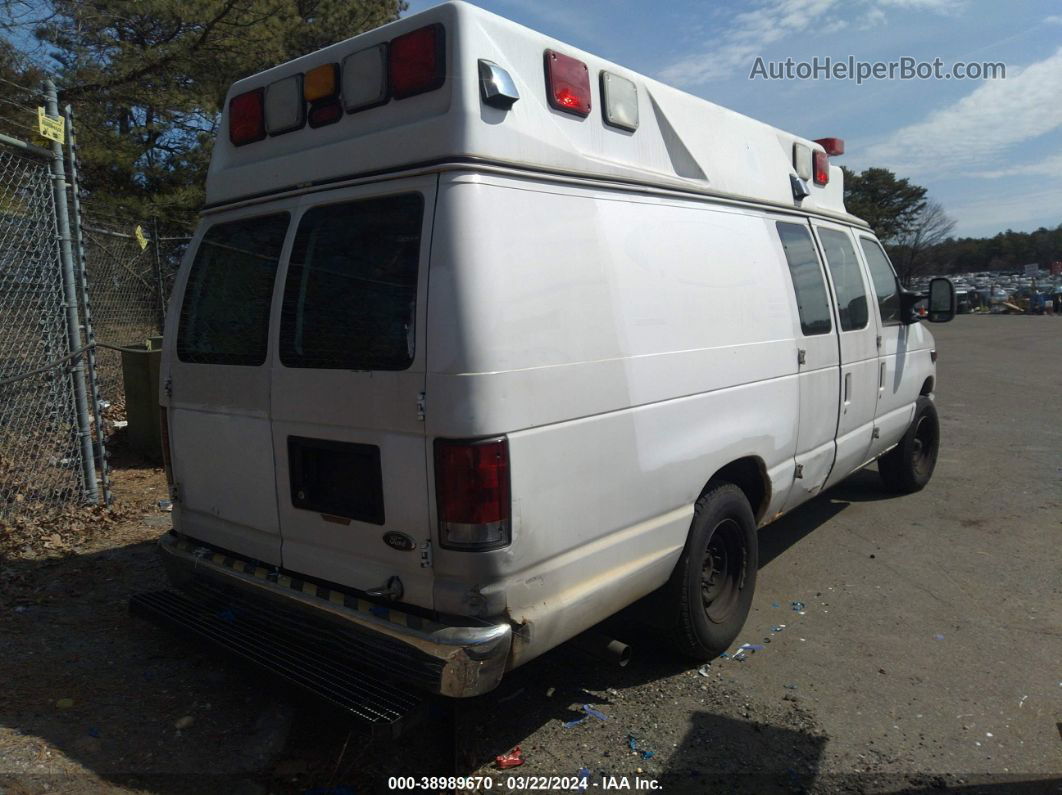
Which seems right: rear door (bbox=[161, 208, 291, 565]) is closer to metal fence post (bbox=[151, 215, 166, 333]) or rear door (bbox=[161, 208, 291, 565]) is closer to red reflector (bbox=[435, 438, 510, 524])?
red reflector (bbox=[435, 438, 510, 524])

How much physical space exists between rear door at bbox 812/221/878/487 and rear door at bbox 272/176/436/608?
3173 millimetres

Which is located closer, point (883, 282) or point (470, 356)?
point (470, 356)

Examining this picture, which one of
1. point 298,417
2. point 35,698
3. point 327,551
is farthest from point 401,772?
point 35,698

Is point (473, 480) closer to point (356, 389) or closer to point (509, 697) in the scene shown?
point (356, 389)

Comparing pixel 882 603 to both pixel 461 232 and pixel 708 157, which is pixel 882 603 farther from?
pixel 461 232

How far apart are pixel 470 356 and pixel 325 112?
1319mm

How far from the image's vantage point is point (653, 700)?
3.49 m

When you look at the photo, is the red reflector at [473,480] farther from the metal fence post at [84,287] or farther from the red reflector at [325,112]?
the metal fence post at [84,287]

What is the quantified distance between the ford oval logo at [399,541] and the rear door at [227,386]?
2.16 feet

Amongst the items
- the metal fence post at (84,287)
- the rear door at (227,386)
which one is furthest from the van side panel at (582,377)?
the metal fence post at (84,287)

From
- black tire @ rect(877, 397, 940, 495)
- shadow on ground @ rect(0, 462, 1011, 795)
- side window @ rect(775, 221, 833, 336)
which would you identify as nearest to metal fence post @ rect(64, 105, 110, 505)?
shadow on ground @ rect(0, 462, 1011, 795)

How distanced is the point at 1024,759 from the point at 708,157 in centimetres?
295

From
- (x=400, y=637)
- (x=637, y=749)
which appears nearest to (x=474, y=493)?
(x=400, y=637)

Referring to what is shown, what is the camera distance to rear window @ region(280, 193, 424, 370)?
2.75 metres
